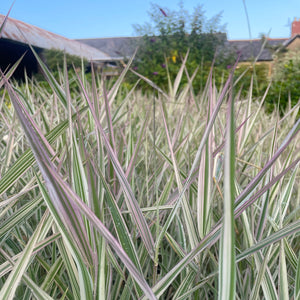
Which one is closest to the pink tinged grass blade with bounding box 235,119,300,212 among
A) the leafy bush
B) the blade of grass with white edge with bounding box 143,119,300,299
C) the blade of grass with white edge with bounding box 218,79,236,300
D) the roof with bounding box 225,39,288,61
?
the blade of grass with white edge with bounding box 143,119,300,299

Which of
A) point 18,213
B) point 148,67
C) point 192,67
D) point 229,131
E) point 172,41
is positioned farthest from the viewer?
point 172,41

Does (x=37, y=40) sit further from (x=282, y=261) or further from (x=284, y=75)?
(x=282, y=261)

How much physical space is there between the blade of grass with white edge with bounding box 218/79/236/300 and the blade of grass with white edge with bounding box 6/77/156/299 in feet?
0.27

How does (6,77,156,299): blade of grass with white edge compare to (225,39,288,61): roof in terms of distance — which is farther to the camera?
(225,39,288,61): roof

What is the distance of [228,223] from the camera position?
0.30 metres

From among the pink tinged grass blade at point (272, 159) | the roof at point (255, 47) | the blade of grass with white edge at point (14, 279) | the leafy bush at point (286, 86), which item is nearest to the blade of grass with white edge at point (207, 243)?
the pink tinged grass blade at point (272, 159)

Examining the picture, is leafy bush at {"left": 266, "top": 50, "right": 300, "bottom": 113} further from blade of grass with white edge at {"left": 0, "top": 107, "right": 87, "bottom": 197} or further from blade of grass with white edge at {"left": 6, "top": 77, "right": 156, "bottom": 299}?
blade of grass with white edge at {"left": 6, "top": 77, "right": 156, "bottom": 299}

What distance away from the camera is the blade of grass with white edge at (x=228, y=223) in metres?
0.29

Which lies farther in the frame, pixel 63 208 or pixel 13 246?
pixel 13 246

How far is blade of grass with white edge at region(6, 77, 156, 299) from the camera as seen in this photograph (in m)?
0.35

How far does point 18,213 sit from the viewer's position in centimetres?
56

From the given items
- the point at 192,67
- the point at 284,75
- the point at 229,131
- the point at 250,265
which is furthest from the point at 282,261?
the point at 192,67

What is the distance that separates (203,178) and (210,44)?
239 inches

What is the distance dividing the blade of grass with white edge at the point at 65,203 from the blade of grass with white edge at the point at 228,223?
3.2 inches
